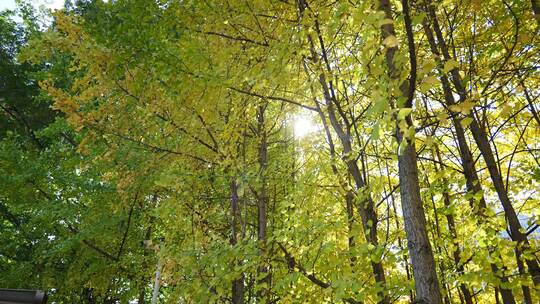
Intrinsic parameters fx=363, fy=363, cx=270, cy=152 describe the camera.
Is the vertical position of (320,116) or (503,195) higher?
(320,116)

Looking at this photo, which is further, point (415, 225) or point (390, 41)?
point (415, 225)

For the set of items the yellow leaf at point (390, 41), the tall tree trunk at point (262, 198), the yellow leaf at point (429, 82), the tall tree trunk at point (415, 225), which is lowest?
the tall tree trunk at point (415, 225)

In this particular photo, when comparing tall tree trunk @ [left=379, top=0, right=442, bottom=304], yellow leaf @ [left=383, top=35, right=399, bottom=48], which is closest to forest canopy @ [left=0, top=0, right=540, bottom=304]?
tall tree trunk @ [left=379, top=0, right=442, bottom=304]

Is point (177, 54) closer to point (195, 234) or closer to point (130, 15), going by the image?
point (130, 15)

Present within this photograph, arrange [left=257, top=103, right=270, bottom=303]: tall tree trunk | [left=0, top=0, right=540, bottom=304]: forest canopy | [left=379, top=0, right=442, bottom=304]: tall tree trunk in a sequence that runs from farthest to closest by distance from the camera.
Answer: [left=257, top=103, right=270, bottom=303]: tall tree trunk < [left=0, top=0, right=540, bottom=304]: forest canopy < [left=379, top=0, right=442, bottom=304]: tall tree trunk

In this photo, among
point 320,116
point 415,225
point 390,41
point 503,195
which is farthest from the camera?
point 320,116

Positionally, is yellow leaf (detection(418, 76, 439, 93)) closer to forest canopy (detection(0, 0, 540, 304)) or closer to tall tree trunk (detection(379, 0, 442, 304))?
forest canopy (detection(0, 0, 540, 304))

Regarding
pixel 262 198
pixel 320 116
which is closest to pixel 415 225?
pixel 320 116

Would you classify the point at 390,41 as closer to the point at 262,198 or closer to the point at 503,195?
the point at 503,195

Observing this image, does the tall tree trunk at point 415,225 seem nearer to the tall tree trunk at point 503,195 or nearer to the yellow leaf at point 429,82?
the yellow leaf at point 429,82

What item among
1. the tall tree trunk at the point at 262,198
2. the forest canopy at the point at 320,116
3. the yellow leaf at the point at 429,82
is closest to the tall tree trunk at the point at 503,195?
the forest canopy at the point at 320,116

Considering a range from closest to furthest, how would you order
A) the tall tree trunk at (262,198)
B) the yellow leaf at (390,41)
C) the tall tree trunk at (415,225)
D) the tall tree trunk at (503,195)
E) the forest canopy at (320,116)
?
1. the yellow leaf at (390,41)
2. the tall tree trunk at (415,225)
3. the forest canopy at (320,116)
4. the tall tree trunk at (503,195)
5. the tall tree trunk at (262,198)

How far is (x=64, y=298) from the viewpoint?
9.73 meters

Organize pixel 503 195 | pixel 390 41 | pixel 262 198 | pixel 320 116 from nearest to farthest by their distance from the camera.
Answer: pixel 390 41, pixel 503 195, pixel 320 116, pixel 262 198
